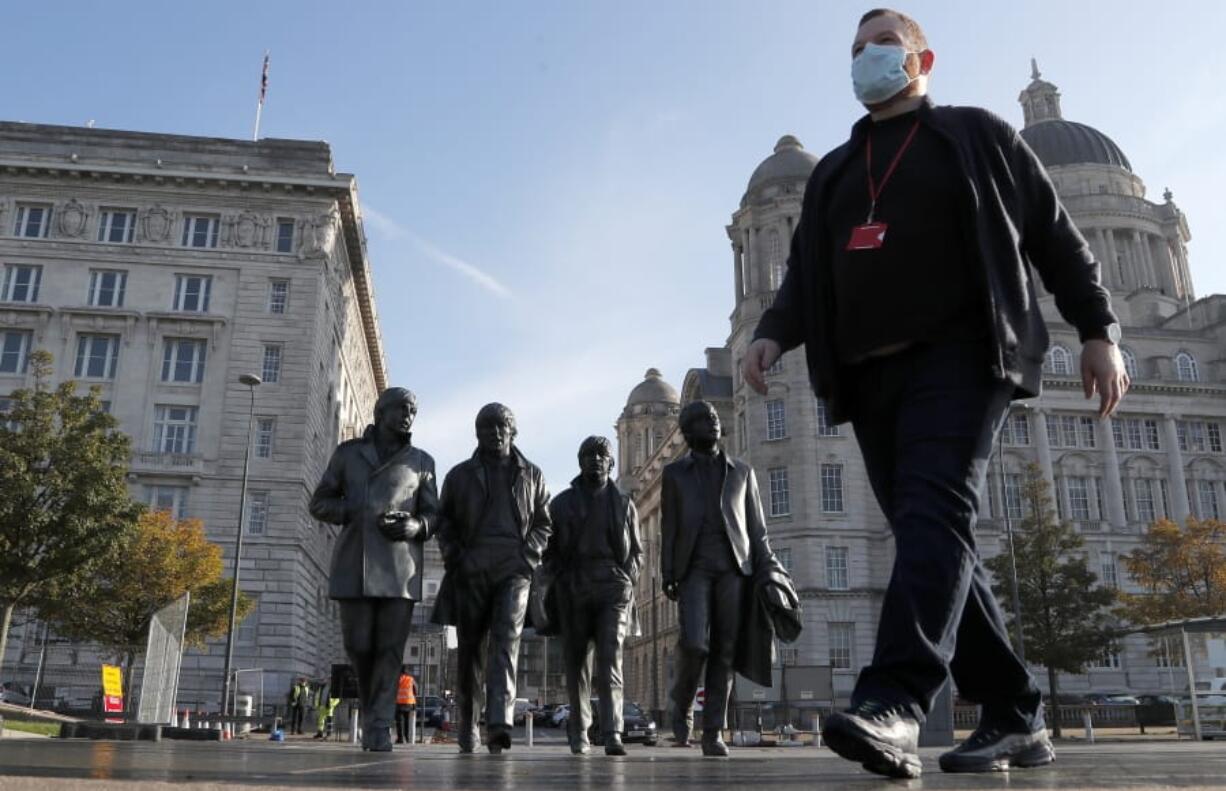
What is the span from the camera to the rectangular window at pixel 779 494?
55.7 m

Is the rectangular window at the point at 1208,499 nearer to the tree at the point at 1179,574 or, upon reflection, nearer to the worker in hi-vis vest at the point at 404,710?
the tree at the point at 1179,574

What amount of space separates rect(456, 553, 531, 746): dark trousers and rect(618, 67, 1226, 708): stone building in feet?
130

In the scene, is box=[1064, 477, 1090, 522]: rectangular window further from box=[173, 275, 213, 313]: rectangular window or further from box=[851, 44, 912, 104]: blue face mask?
box=[851, 44, 912, 104]: blue face mask

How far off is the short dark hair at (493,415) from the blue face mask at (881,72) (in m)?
4.92

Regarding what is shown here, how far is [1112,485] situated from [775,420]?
21.9 metres

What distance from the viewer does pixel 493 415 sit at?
817 cm

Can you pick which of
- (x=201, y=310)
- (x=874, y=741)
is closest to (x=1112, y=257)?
(x=201, y=310)

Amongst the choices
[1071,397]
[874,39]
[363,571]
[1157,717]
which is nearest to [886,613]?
[874,39]

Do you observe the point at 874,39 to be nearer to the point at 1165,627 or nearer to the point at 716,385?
the point at 1165,627

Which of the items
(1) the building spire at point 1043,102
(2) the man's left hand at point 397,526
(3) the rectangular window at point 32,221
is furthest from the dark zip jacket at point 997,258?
(1) the building spire at point 1043,102

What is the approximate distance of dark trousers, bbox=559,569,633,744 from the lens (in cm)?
806

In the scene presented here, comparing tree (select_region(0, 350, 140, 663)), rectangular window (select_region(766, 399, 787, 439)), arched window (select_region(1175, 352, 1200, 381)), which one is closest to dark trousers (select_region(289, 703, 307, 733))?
tree (select_region(0, 350, 140, 663))

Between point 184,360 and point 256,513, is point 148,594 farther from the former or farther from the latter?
point 184,360

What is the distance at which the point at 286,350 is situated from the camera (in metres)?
48.3
